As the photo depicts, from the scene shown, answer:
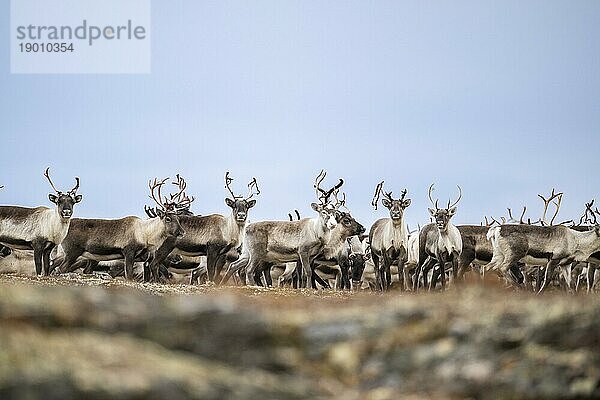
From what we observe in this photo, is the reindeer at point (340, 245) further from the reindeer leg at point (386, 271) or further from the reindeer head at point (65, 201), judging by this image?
the reindeer head at point (65, 201)

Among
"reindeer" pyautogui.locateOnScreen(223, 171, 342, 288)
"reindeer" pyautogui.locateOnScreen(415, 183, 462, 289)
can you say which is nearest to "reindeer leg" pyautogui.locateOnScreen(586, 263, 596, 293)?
"reindeer" pyautogui.locateOnScreen(415, 183, 462, 289)

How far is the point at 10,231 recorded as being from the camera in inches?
852

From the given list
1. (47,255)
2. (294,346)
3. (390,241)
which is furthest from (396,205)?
(294,346)

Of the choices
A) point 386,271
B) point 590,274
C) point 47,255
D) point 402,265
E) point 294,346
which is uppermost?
point 294,346

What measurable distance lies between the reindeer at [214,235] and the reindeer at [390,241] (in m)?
3.67

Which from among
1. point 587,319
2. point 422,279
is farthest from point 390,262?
point 587,319

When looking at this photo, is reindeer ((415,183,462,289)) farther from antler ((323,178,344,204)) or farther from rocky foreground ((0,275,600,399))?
rocky foreground ((0,275,600,399))

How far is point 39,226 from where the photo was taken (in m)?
21.5

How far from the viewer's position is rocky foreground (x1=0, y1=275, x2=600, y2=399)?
407cm

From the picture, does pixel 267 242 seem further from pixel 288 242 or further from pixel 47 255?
pixel 47 255

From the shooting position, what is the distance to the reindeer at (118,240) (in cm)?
2244

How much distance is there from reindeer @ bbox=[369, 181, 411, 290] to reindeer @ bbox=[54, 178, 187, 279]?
5.52 m

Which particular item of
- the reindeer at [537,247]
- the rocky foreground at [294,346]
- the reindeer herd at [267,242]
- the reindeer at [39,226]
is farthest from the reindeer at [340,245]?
the rocky foreground at [294,346]

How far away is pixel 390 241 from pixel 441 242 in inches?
55.3
